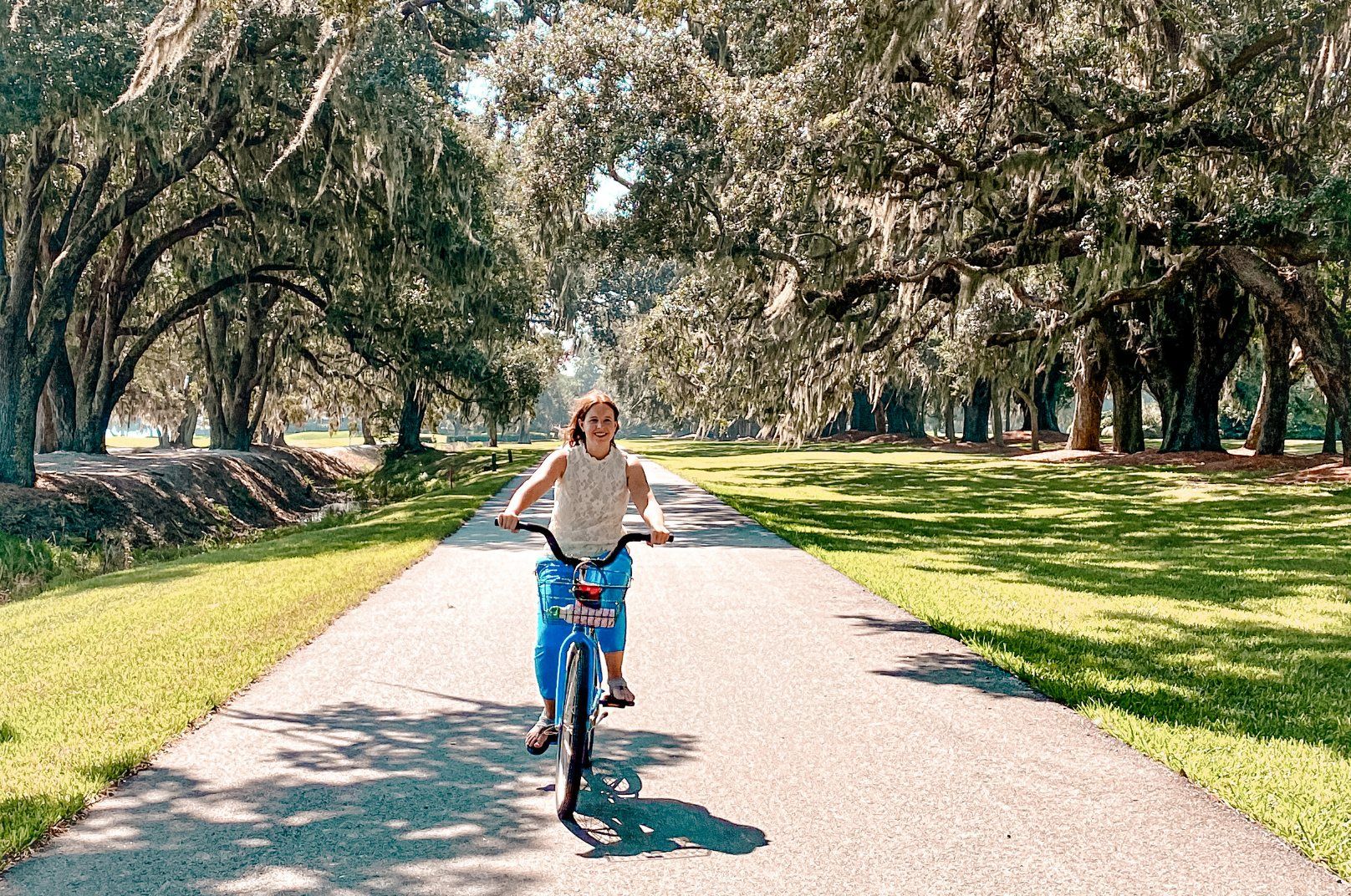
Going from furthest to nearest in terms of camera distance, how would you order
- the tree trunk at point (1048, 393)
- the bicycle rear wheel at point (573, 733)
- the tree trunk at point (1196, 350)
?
the tree trunk at point (1048, 393)
the tree trunk at point (1196, 350)
the bicycle rear wheel at point (573, 733)

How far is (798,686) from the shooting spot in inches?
271

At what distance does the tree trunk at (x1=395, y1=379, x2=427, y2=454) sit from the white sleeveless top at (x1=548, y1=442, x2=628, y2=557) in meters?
38.7

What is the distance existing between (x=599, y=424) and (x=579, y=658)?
1.12 metres

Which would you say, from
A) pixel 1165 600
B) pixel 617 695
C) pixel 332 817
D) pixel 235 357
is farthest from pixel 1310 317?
pixel 235 357

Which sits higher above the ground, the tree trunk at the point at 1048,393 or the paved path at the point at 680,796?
the tree trunk at the point at 1048,393

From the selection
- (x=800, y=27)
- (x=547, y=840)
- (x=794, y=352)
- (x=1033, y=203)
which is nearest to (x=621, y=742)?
(x=547, y=840)

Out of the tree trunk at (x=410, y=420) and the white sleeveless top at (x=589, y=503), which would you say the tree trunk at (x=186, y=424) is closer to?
the tree trunk at (x=410, y=420)

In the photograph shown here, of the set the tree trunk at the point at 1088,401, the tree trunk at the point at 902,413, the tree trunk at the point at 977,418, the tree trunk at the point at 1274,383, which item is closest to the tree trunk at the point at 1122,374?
the tree trunk at the point at 1088,401

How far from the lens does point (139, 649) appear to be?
8.18 meters

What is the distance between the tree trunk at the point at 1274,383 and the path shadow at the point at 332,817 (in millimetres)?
25999

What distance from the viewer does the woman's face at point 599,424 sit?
5.22 m

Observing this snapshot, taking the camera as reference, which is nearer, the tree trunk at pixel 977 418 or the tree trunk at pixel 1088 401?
the tree trunk at pixel 1088 401

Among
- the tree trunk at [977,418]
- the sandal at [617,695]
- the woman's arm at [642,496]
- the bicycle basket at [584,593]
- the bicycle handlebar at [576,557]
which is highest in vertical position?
the tree trunk at [977,418]

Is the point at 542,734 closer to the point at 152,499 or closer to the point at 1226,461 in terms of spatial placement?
the point at 152,499
